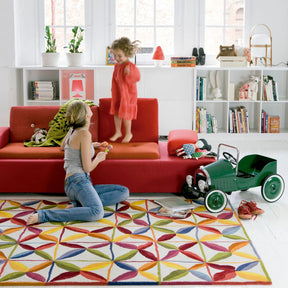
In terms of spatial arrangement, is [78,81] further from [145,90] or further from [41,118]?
[41,118]

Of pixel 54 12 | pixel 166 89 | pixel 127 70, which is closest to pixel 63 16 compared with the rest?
pixel 54 12

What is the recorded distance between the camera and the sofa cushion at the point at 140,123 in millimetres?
4762

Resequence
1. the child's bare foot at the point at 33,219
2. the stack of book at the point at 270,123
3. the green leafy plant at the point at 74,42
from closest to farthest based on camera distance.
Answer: the child's bare foot at the point at 33,219 < the green leafy plant at the point at 74,42 < the stack of book at the point at 270,123

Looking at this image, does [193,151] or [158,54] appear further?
[158,54]

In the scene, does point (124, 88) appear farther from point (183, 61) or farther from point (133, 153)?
point (183, 61)

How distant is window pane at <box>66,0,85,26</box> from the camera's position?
7000mm

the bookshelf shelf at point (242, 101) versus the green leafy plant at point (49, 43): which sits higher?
the green leafy plant at point (49, 43)

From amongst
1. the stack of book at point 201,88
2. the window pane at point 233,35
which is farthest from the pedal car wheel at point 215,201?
the window pane at point 233,35

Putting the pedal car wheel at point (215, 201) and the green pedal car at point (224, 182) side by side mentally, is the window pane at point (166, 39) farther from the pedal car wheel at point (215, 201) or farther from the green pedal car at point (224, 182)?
the pedal car wheel at point (215, 201)

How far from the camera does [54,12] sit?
23.1 feet

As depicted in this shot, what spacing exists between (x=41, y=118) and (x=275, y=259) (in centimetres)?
261

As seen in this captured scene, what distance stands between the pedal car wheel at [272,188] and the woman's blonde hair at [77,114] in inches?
61.1

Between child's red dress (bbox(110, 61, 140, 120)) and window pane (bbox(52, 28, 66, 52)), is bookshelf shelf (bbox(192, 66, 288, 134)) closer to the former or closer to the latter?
window pane (bbox(52, 28, 66, 52))

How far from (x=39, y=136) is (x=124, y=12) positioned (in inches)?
121
